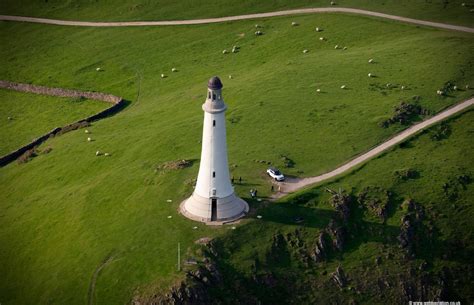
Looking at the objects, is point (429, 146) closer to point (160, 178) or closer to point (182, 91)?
point (160, 178)

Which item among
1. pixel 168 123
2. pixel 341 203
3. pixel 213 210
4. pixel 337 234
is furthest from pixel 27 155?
pixel 337 234

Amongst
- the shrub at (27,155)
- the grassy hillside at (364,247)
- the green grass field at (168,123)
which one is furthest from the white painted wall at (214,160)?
the shrub at (27,155)

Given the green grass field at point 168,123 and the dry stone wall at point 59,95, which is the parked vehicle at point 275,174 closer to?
the green grass field at point 168,123

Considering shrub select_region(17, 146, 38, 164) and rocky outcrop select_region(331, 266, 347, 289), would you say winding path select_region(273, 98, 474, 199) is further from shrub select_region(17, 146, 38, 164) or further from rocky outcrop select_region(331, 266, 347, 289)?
shrub select_region(17, 146, 38, 164)

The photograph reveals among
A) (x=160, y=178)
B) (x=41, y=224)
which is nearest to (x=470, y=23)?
(x=160, y=178)

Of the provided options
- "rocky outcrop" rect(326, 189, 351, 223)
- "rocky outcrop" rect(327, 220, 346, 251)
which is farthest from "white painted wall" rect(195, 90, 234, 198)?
"rocky outcrop" rect(326, 189, 351, 223)
